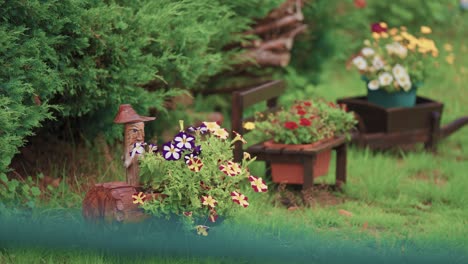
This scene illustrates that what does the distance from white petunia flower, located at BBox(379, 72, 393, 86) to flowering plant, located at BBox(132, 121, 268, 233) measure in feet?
11.4

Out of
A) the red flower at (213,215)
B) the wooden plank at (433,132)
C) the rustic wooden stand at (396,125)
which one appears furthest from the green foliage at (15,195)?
the wooden plank at (433,132)

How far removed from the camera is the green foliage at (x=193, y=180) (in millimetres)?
4531

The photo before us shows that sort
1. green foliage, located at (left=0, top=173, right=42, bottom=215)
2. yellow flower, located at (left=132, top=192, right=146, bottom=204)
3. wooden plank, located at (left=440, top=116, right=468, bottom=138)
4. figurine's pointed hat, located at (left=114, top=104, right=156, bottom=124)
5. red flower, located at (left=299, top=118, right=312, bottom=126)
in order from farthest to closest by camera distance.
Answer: wooden plank, located at (left=440, top=116, right=468, bottom=138) → red flower, located at (left=299, top=118, right=312, bottom=126) → green foliage, located at (left=0, top=173, right=42, bottom=215) → figurine's pointed hat, located at (left=114, top=104, right=156, bottom=124) → yellow flower, located at (left=132, top=192, right=146, bottom=204)

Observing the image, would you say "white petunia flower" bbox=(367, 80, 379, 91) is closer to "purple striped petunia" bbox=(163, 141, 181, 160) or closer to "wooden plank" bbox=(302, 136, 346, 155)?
"wooden plank" bbox=(302, 136, 346, 155)

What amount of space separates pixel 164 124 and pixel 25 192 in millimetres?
2012

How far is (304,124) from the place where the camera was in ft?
20.4

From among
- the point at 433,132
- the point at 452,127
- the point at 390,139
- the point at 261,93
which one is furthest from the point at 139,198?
the point at 452,127

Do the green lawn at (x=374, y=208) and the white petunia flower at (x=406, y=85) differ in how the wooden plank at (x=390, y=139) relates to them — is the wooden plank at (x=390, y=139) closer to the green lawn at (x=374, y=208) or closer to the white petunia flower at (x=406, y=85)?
the green lawn at (x=374, y=208)

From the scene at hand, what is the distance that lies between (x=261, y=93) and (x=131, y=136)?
2.05 m

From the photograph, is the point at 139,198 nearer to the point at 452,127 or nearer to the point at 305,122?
the point at 305,122

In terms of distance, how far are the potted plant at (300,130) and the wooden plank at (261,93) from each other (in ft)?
0.59

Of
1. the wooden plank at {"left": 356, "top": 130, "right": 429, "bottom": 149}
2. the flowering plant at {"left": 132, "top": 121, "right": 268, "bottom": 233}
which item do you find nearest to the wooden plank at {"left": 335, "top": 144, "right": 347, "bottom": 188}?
the wooden plank at {"left": 356, "top": 130, "right": 429, "bottom": 149}

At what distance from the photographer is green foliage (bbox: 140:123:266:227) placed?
178 inches

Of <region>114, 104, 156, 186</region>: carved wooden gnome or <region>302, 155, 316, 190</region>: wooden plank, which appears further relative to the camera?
<region>302, 155, 316, 190</region>: wooden plank
